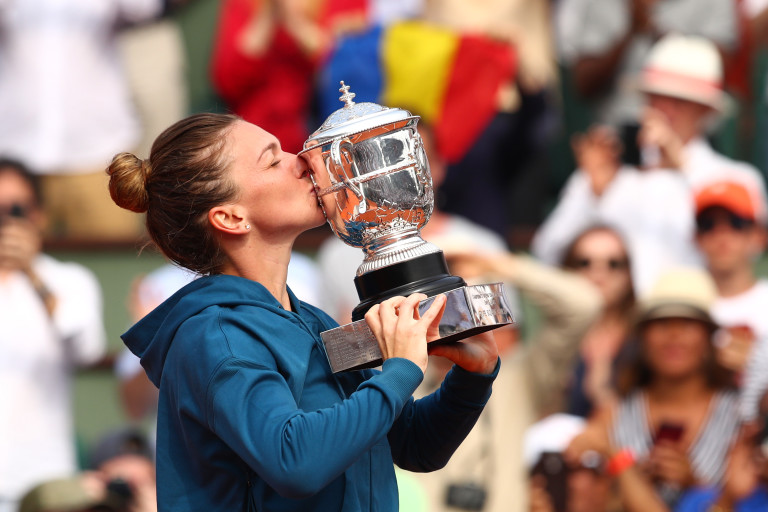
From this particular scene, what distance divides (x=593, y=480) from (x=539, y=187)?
1.88 m

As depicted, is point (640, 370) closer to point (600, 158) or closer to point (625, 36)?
point (600, 158)

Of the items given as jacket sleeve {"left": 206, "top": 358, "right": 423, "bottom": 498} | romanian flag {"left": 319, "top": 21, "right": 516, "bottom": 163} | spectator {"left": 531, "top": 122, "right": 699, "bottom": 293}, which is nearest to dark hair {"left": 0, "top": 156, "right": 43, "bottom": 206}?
romanian flag {"left": 319, "top": 21, "right": 516, "bottom": 163}

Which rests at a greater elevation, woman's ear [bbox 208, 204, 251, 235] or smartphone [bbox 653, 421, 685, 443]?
woman's ear [bbox 208, 204, 251, 235]

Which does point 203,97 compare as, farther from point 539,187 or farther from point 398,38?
point 539,187

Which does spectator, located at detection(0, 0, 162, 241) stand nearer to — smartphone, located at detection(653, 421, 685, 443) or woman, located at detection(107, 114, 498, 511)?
smartphone, located at detection(653, 421, 685, 443)

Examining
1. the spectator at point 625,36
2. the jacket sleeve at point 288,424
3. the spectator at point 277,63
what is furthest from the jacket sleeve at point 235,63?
the jacket sleeve at point 288,424

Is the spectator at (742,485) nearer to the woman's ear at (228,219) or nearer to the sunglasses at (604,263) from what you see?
the sunglasses at (604,263)

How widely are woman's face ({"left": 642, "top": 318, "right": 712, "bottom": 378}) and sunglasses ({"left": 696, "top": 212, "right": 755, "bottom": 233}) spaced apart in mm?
528

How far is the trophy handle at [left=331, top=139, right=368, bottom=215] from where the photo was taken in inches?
78.4

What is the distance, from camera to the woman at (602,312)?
15.3ft

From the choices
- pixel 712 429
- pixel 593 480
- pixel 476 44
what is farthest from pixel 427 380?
pixel 476 44

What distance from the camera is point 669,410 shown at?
436 cm

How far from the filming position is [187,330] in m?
1.80

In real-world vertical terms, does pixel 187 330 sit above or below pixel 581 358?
above
